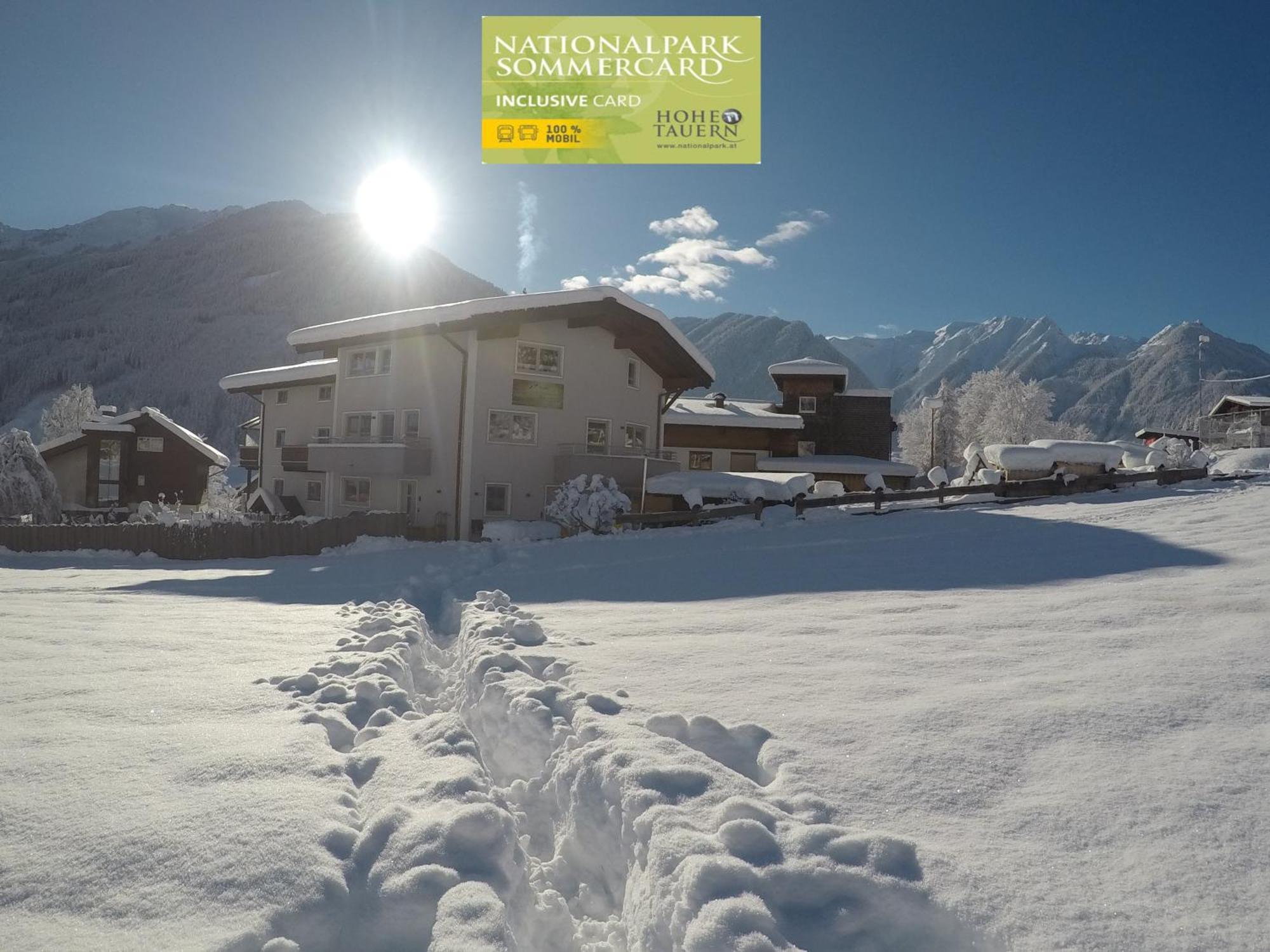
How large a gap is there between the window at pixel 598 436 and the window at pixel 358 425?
8133 millimetres

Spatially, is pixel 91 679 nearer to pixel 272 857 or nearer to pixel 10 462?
pixel 272 857

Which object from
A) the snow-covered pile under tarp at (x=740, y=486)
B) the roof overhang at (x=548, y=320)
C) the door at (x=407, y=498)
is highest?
the roof overhang at (x=548, y=320)

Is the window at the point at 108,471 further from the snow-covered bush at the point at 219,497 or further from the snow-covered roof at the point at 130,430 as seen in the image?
the snow-covered bush at the point at 219,497

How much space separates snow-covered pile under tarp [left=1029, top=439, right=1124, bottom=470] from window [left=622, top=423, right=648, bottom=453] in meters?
13.3

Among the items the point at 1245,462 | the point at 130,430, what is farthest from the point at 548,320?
the point at 130,430

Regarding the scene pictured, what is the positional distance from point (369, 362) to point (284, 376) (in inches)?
282

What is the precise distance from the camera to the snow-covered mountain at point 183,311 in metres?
124

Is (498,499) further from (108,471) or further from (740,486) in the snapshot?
(108,471)

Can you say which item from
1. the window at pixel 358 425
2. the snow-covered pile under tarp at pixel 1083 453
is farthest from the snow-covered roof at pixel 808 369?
the window at pixel 358 425

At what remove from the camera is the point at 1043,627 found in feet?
20.8

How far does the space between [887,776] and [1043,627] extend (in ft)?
11.7

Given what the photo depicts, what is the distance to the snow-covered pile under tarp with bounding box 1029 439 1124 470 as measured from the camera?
2028cm

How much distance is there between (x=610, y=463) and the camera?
24312 millimetres

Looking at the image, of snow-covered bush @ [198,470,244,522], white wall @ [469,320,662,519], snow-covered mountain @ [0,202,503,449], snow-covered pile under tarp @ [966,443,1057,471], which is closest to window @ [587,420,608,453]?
white wall @ [469,320,662,519]
